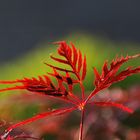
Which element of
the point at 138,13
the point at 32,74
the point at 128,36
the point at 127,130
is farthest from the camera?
the point at 138,13

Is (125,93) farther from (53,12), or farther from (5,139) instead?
(53,12)

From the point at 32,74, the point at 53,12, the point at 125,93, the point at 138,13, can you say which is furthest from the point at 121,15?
the point at 125,93

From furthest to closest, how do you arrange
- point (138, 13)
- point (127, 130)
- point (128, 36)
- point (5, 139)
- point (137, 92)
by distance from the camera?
1. point (138, 13)
2. point (128, 36)
3. point (137, 92)
4. point (127, 130)
5. point (5, 139)

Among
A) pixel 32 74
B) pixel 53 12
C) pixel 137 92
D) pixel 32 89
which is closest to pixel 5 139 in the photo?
pixel 32 89

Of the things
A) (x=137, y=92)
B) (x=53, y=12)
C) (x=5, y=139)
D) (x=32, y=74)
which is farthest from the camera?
(x=53, y=12)

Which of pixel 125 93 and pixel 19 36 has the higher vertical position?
pixel 19 36

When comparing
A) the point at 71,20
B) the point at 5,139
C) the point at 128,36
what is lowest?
the point at 5,139

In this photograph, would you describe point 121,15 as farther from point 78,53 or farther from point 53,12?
point 78,53

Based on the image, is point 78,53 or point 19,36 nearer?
point 78,53

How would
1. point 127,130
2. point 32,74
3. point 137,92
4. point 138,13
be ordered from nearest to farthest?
point 127,130 → point 137,92 → point 32,74 → point 138,13
